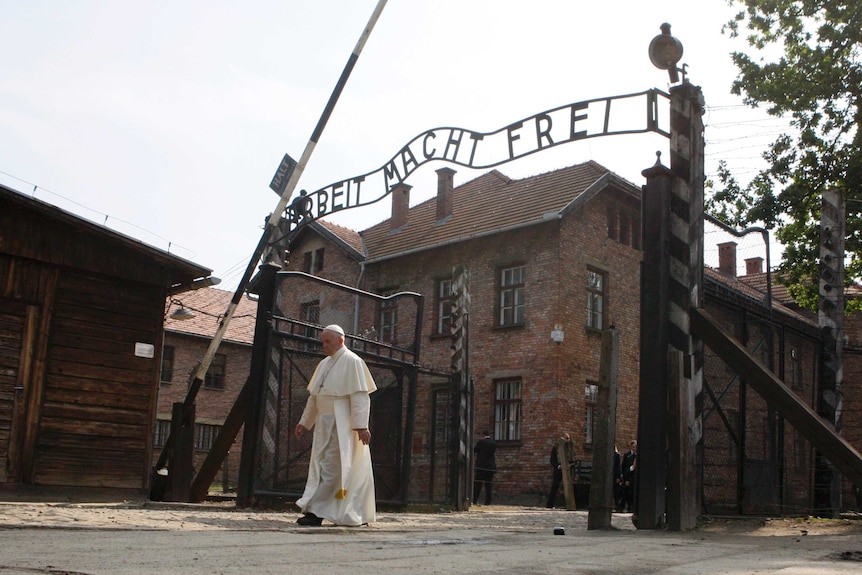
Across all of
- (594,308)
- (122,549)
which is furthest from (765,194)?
(122,549)

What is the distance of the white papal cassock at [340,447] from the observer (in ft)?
28.8

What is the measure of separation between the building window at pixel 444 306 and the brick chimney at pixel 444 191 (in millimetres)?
2725

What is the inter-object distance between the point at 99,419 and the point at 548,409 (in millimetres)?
13107

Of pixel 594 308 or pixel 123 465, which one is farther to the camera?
pixel 594 308

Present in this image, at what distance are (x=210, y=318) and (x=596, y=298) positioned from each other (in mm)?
17452

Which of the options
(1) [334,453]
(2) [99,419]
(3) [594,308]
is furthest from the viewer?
(3) [594,308]

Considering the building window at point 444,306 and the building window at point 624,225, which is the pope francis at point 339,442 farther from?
the building window at point 624,225

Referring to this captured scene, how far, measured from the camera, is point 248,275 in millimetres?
13609

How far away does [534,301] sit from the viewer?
84.0ft

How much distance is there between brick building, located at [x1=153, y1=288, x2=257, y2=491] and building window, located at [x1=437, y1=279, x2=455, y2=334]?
326 inches

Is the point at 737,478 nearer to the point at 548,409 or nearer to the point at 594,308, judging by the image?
the point at 548,409

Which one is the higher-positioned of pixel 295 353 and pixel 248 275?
pixel 248 275

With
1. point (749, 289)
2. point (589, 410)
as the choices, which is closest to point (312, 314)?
point (589, 410)

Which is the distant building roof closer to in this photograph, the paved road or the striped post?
the striped post
